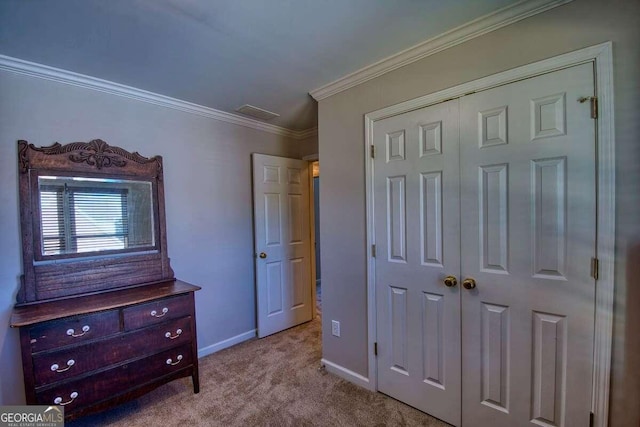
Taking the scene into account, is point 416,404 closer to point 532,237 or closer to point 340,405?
point 340,405

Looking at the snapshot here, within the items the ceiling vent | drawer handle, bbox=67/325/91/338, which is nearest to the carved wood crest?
the ceiling vent

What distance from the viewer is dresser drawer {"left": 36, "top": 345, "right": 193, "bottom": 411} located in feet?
5.30

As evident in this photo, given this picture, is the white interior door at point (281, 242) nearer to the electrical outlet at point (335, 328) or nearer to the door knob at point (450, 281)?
the electrical outlet at point (335, 328)

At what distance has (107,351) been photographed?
176cm

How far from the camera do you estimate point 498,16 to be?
1.50 m

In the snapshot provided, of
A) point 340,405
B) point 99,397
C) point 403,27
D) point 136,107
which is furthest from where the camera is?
point 136,107

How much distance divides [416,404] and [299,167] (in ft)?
8.29

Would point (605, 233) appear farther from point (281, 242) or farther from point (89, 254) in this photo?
point (89, 254)

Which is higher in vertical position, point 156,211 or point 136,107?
point 136,107

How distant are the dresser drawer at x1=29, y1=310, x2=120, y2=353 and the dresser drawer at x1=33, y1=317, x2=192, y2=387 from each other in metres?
0.04

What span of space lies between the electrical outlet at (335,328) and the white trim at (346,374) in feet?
0.81

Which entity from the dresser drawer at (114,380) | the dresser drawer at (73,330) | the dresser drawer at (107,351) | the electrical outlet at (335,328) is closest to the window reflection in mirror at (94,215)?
the dresser drawer at (73,330)

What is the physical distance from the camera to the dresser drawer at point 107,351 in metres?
1.58

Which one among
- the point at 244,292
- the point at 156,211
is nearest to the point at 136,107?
the point at 156,211
